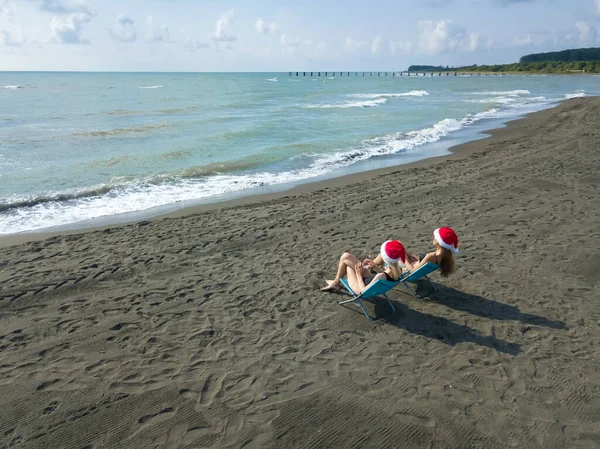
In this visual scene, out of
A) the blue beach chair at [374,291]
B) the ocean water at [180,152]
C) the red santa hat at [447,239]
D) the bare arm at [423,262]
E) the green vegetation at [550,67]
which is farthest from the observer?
the green vegetation at [550,67]

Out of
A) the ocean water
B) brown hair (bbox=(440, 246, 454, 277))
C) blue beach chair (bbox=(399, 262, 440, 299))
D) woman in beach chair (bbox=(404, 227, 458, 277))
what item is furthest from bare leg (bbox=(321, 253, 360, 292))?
the ocean water

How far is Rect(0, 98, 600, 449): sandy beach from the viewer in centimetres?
390

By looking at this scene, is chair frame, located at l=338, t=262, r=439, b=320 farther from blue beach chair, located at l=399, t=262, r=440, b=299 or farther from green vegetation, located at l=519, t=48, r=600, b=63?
green vegetation, located at l=519, t=48, r=600, b=63

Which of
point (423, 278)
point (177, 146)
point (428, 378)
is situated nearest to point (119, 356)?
point (428, 378)

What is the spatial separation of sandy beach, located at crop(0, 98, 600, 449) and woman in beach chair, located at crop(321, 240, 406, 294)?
1.02 ft

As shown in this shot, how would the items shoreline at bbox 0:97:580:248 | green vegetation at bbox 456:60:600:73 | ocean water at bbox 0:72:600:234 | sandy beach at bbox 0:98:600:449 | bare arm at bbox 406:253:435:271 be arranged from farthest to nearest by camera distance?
green vegetation at bbox 456:60:600:73 → ocean water at bbox 0:72:600:234 → shoreline at bbox 0:97:580:248 → bare arm at bbox 406:253:435:271 → sandy beach at bbox 0:98:600:449

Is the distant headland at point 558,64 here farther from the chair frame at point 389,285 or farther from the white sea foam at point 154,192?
the chair frame at point 389,285

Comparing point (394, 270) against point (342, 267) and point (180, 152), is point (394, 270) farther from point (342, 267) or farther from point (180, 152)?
point (180, 152)

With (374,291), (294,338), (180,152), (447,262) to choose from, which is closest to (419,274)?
(447,262)

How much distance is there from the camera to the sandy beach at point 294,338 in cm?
390

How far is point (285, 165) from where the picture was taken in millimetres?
15773

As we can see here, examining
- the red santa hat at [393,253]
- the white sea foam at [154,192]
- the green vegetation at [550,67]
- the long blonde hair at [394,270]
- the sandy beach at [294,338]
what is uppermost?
the green vegetation at [550,67]

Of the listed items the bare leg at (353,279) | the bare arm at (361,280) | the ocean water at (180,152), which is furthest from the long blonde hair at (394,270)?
the ocean water at (180,152)

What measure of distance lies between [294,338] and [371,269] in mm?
1526
